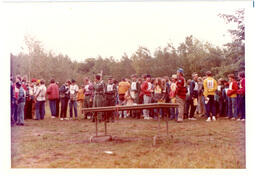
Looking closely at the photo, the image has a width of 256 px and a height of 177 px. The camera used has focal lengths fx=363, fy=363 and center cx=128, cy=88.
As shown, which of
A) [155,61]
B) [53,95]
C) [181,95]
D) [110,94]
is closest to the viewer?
[155,61]

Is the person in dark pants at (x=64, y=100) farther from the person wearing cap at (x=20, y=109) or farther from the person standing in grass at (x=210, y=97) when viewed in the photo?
the person standing in grass at (x=210, y=97)

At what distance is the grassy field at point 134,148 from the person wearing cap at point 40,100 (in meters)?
0.96

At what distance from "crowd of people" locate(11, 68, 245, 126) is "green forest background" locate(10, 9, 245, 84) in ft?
0.71

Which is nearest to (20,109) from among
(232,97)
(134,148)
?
(134,148)

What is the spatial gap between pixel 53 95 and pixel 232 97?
16.2 feet

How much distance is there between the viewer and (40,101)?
11.0 m

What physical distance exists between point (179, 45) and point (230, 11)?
1.32m

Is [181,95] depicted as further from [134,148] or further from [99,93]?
[134,148]

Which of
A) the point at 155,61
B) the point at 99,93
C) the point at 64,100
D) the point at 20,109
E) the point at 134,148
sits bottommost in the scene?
the point at 134,148

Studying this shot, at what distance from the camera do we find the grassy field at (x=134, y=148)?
6570 mm

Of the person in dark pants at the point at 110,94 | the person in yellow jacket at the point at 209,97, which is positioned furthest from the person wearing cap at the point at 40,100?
the person in yellow jacket at the point at 209,97

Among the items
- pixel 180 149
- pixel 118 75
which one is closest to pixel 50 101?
pixel 118 75

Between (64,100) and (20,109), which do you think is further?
(64,100)

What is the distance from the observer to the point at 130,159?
6.63 m
